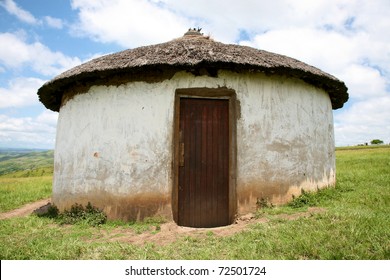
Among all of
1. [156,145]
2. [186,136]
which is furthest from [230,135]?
[156,145]

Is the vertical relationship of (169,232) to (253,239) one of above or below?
below

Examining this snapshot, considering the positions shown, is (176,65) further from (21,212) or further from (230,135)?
(21,212)

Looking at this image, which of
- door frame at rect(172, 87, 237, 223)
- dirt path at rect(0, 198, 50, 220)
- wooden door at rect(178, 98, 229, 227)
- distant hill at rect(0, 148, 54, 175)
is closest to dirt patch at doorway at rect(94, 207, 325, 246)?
door frame at rect(172, 87, 237, 223)

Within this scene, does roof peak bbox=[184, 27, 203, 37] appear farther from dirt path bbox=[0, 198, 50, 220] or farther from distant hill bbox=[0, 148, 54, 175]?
distant hill bbox=[0, 148, 54, 175]

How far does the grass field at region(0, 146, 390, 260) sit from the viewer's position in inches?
135

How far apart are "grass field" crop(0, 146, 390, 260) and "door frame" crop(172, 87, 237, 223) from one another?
53 centimetres

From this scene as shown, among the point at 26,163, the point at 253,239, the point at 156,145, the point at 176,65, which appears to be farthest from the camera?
the point at 26,163

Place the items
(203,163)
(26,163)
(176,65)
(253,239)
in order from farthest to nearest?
1. (26,163)
2. (203,163)
3. (176,65)
4. (253,239)

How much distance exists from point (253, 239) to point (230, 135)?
230 centimetres

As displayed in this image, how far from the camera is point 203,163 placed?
5.74 meters

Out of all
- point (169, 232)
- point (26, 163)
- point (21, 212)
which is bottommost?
point (26, 163)
